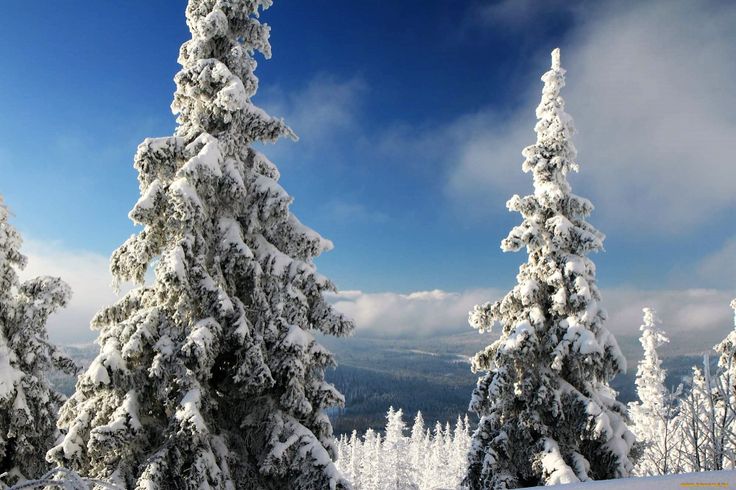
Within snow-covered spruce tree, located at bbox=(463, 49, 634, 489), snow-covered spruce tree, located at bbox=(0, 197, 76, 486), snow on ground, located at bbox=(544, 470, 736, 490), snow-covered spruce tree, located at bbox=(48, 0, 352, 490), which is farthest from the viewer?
snow-covered spruce tree, located at bbox=(0, 197, 76, 486)

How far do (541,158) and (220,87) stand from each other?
862cm

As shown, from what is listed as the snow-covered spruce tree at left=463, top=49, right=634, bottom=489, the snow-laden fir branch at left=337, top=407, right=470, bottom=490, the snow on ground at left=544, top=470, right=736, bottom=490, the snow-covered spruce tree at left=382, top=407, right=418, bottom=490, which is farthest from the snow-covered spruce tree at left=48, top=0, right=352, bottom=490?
the snow-covered spruce tree at left=382, top=407, right=418, bottom=490

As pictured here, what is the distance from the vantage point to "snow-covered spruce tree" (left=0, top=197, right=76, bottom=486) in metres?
12.4

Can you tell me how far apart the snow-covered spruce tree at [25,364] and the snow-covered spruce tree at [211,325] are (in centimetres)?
507

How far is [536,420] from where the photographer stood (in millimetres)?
12062

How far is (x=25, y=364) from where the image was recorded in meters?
13.3

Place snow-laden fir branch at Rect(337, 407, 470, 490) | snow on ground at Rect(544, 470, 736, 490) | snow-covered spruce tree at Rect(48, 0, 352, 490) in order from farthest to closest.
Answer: snow-laden fir branch at Rect(337, 407, 470, 490) < snow-covered spruce tree at Rect(48, 0, 352, 490) < snow on ground at Rect(544, 470, 736, 490)

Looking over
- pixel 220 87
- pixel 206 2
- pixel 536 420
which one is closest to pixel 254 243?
pixel 220 87

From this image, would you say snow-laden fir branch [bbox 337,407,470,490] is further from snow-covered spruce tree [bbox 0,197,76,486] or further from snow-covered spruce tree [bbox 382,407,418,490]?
snow-covered spruce tree [bbox 0,197,76,486]

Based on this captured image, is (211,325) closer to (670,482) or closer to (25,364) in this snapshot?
(670,482)

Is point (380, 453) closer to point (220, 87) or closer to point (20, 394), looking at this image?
point (20, 394)

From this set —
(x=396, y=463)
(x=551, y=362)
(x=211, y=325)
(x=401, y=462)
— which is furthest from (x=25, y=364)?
(x=401, y=462)

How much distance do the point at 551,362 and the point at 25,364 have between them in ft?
45.8

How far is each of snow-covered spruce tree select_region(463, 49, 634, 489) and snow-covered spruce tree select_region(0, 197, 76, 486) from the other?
37.2 ft
